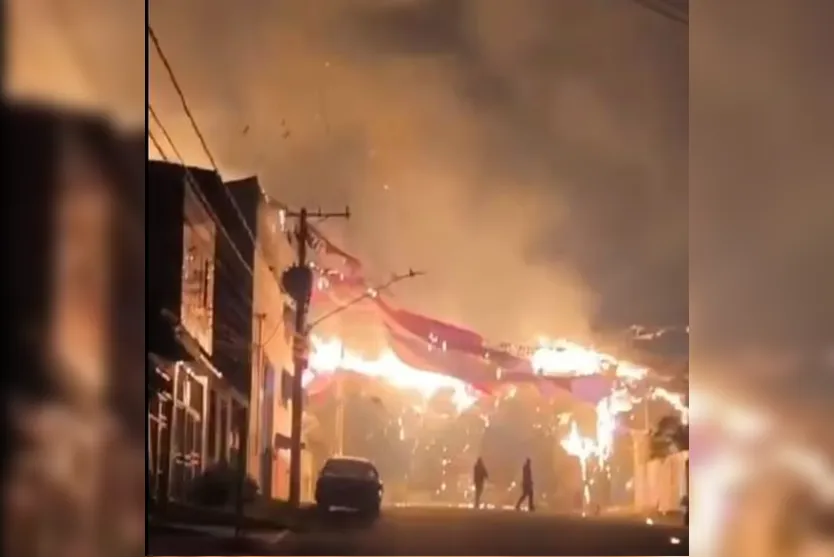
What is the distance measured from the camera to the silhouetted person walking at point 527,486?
161 centimetres

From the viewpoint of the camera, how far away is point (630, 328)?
5.36 feet

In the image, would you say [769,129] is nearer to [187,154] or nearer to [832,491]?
[832,491]

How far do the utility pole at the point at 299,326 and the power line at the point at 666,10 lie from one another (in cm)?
59

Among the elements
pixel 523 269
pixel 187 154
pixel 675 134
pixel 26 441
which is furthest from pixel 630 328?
pixel 26 441

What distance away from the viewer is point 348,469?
5.24 ft

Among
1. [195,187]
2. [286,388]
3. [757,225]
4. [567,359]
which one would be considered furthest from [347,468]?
[757,225]

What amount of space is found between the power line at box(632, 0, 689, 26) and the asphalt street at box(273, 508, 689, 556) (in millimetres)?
813

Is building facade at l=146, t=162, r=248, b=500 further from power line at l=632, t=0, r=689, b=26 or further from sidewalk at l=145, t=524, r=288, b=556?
power line at l=632, t=0, r=689, b=26

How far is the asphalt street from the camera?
1593mm

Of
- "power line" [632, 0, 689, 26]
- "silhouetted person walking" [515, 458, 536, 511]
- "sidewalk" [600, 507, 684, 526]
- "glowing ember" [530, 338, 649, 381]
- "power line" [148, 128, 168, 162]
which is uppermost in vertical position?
"power line" [632, 0, 689, 26]

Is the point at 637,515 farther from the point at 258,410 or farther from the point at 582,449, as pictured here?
the point at 258,410

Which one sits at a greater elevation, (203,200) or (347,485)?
(203,200)

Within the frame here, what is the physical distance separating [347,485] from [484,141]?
23.1 inches

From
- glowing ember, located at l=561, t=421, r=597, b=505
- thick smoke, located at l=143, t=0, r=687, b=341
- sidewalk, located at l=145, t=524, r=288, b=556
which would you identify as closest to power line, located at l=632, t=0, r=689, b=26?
thick smoke, located at l=143, t=0, r=687, b=341
